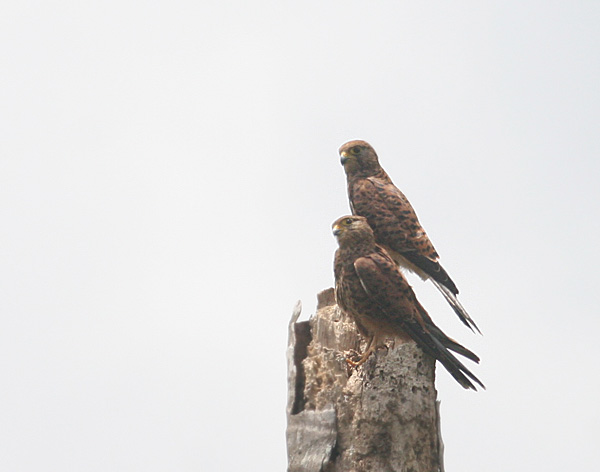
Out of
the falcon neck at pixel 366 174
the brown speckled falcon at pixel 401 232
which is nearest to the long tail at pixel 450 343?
the brown speckled falcon at pixel 401 232

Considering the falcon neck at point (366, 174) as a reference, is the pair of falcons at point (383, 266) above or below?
below

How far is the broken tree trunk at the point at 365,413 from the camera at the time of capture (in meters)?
4.88

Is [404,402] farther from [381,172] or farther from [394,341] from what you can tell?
[381,172]

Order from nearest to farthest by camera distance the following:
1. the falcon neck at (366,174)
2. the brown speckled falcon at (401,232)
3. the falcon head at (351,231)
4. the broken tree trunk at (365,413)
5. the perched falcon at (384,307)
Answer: the broken tree trunk at (365,413) < the perched falcon at (384,307) < the falcon head at (351,231) < the brown speckled falcon at (401,232) < the falcon neck at (366,174)

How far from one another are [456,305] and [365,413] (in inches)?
50.6

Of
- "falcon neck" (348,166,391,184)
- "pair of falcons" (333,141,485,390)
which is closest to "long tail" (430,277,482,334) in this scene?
"pair of falcons" (333,141,485,390)

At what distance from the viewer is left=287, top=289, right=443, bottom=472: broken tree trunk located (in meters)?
4.88

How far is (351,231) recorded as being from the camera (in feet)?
18.3

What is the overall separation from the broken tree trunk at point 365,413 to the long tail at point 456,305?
0.74 m

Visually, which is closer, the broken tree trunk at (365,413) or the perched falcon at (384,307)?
the broken tree trunk at (365,413)

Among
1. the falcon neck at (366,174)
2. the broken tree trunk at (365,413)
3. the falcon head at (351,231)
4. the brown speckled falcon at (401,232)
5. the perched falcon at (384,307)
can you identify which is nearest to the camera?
the broken tree trunk at (365,413)

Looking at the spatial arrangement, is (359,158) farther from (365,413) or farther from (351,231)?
(365,413)

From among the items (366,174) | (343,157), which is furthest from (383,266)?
(343,157)

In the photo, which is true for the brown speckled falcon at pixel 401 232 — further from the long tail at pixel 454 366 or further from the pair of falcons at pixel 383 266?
the long tail at pixel 454 366
